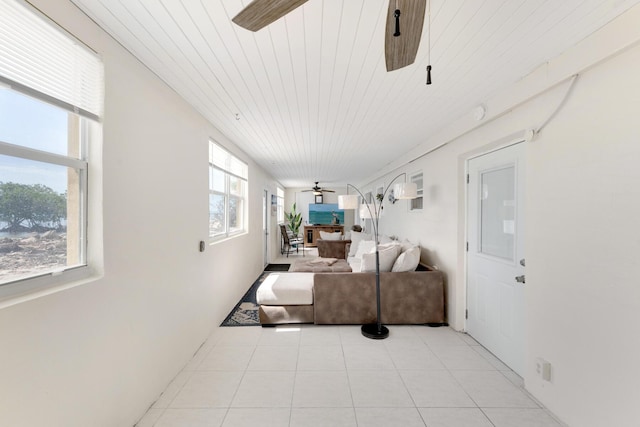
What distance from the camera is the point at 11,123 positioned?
1032 millimetres

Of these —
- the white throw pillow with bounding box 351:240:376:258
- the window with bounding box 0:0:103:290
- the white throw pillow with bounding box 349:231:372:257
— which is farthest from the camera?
the white throw pillow with bounding box 349:231:372:257

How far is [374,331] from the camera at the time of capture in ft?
9.64

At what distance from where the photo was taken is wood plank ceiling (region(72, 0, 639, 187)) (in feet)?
4.17

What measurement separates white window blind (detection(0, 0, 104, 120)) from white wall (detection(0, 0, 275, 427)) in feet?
0.19

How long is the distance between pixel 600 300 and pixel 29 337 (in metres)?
2.84

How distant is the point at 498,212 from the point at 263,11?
2570 millimetres

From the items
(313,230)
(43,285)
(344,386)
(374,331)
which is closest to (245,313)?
(374,331)

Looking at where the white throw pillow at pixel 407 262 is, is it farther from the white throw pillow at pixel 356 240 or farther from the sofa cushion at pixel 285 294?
the white throw pillow at pixel 356 240

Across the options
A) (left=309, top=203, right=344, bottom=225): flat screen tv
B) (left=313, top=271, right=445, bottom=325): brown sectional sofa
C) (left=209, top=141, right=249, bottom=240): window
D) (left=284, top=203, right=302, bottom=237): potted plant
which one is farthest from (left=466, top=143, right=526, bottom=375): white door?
(left=309, top=203, right=344, bottom=225): flat screen tv

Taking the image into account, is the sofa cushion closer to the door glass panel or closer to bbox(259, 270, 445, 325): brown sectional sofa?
bbox(259, 270, 445, 325): brown sectional sofa

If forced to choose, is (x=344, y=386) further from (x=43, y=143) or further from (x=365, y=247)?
(x=365, y=247)

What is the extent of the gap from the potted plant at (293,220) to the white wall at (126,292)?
22.2ft

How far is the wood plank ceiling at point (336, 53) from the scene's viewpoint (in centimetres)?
127

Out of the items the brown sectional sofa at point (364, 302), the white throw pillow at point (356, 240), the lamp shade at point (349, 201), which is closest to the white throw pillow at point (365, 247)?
the white throw pillow at point (356, 240)
